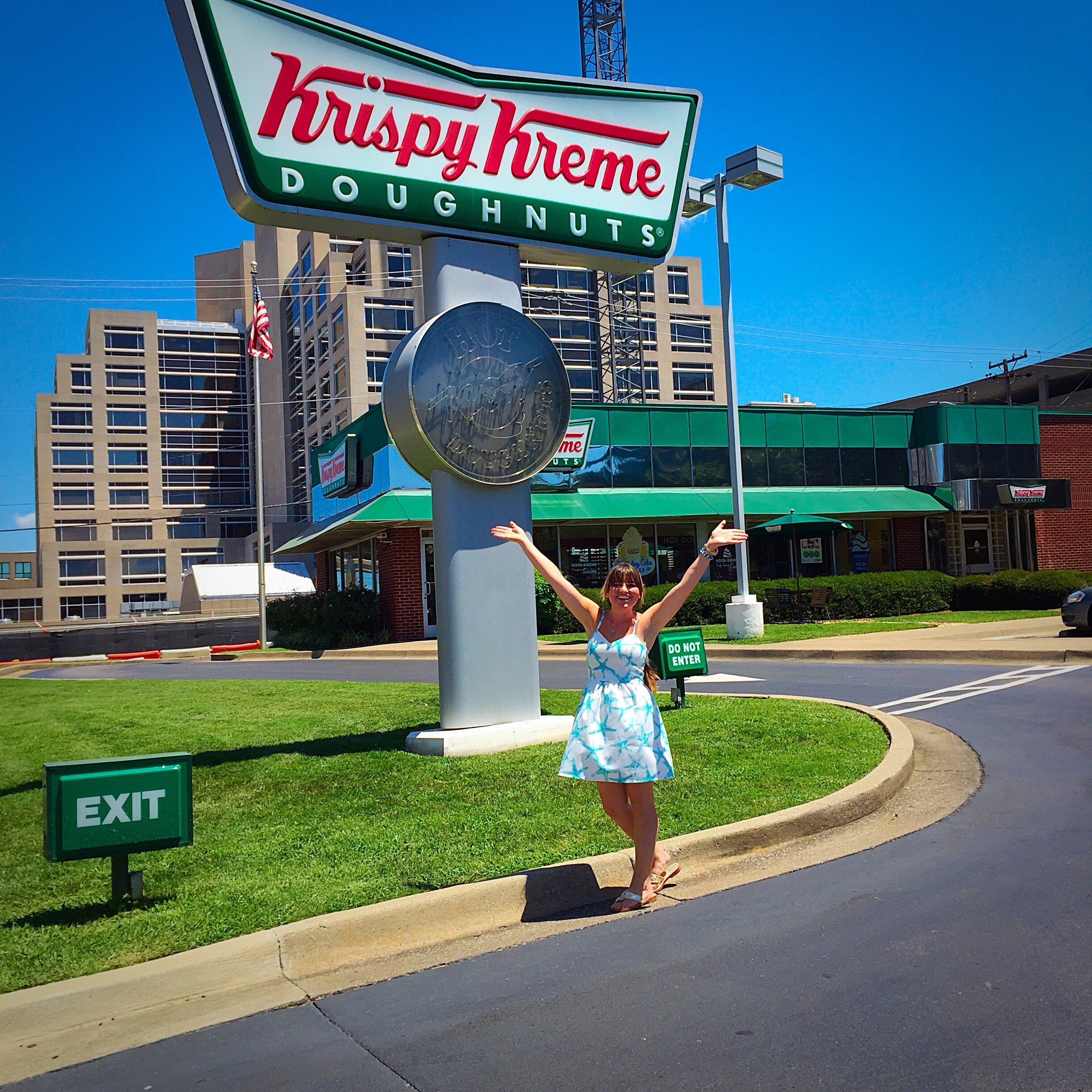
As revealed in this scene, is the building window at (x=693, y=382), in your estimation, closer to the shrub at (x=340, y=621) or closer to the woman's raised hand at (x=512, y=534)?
the shrub at (x=340, y=621)

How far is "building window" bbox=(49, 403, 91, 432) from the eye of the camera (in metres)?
107

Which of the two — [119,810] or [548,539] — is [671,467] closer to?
[548,539]

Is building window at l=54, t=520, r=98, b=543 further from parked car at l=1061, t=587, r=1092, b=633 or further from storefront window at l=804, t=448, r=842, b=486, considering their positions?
parked car at l=1061, t=587, r=1092, b=633

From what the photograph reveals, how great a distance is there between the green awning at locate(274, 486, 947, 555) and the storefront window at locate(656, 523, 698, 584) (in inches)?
34.1

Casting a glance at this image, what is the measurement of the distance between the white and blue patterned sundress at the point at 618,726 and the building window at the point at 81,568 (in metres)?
107

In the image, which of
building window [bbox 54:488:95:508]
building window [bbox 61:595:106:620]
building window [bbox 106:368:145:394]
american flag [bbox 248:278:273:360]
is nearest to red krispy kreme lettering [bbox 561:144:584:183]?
american flag [bbox 248:278:273:360]

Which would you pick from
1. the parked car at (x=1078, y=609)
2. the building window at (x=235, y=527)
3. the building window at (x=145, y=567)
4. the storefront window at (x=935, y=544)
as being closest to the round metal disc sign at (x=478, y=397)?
the parked car at (x=1078, y=609)

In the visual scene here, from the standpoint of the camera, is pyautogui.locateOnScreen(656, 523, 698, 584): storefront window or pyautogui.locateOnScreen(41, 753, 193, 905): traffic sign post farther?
pyautogui.locateOnScreen(656, 523, 698, 584): storefront window

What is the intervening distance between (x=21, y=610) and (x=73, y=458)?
1650 centimetres

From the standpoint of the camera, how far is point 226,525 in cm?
11088

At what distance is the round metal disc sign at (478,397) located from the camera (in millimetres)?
8609

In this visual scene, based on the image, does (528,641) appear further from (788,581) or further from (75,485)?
(75,485)

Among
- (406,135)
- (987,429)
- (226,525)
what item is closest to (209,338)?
(226,525)

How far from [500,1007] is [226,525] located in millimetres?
112287
